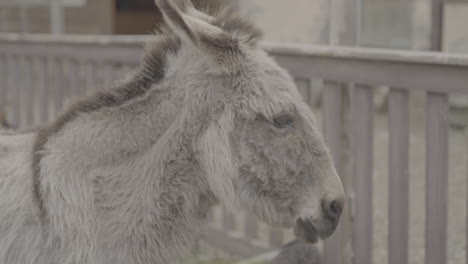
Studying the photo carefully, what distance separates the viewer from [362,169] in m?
3.97

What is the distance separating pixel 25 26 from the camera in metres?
10.8

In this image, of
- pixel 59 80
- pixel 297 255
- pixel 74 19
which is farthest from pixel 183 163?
pixel 74 19

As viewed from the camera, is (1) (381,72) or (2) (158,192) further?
(1) (381,72)

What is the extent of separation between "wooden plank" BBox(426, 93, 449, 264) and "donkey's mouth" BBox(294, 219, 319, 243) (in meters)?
1.27

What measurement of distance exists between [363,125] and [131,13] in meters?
12.0

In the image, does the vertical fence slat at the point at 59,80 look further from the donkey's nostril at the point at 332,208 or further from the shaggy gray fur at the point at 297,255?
the donkey's nostril at the point at 332,208

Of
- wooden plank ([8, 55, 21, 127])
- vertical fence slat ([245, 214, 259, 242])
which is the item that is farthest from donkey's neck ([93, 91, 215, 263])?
wooden plank ([8, 55, 21, 127])

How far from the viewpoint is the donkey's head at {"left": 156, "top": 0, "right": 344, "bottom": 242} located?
2412 millimetres

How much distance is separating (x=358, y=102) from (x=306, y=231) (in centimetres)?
164

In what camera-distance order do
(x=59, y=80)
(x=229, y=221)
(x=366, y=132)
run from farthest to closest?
(x=59, y=80) < (x=229, y=221) < (x=366, y=132)

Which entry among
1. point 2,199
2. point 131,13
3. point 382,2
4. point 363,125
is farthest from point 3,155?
point 131,13

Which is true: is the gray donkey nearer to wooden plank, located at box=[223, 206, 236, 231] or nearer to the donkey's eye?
the donkey's eye

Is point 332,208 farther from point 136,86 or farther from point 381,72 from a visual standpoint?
point 381,72

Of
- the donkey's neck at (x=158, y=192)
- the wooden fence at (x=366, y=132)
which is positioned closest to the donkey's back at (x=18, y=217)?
the donkey's neck at (x=158, y=192)
